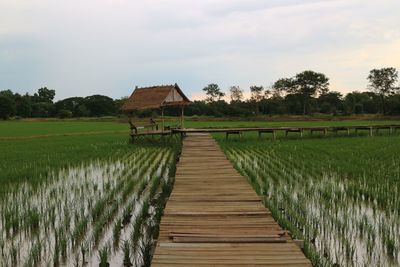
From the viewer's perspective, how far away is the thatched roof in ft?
61.1

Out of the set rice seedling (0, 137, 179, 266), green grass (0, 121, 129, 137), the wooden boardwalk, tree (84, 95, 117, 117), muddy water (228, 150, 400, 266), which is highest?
tree (84, 95, 117, 117)

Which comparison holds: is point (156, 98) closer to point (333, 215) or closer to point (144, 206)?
point (144, 206)

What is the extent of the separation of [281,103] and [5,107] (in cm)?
3686

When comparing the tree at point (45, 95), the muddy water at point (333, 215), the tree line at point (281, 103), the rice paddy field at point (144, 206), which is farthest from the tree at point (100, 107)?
the muddy water at point (333, 215)

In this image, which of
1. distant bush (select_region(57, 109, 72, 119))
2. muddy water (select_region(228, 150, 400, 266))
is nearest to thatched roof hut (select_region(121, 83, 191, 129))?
muddy water (select_region(228, 150, 400, 266))

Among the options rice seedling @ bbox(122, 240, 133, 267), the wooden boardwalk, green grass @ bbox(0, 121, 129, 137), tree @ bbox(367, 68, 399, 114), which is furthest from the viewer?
A: tree @ bbox(367, 68, 399, 114)

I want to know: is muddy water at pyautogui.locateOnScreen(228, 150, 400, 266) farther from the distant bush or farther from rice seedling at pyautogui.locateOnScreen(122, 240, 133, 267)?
the distant bush

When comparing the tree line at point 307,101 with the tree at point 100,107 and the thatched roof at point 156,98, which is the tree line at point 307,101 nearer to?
the tree at point 100,107

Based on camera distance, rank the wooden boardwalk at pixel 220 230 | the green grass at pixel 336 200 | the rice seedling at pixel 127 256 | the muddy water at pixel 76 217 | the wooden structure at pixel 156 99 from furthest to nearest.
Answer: the wooden structure at pixel 156 99, the green grass at pixel 336 200, the muddy water at pixel 76 217, the rice seedling at pixel 127 256, the wooden boardwalk at pixel 220 230

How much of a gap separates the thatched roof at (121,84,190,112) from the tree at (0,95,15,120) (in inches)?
1534

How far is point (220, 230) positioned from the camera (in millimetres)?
4145

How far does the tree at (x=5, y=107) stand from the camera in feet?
172

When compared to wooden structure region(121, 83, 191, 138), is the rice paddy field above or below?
below

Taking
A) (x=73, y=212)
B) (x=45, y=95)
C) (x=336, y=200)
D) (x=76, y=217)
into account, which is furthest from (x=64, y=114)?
(x=336, y=200)
